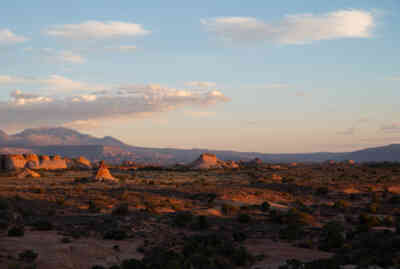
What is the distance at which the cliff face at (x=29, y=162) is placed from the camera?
310 ft

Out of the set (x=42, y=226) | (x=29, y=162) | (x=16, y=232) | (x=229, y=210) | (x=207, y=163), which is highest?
(x=16, y=232)

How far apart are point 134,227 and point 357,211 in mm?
17012

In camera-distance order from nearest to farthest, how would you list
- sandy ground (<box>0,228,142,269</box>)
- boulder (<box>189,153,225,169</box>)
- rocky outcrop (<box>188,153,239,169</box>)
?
sandy ground (<box>0,228,142,269</box>), rocky outcrop (<box>188,153,239,169</box>), boulder (<box>189,153,225,169</box>)

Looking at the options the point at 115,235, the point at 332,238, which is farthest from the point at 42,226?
the point at 332,238

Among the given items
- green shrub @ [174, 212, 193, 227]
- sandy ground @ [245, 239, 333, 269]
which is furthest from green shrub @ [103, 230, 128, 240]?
sandy ground @ [245, 239, 333, 269]

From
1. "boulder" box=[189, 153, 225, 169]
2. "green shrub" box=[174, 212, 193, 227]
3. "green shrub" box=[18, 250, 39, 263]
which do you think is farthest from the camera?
"boulder" box=[189, 153, 225, 169]

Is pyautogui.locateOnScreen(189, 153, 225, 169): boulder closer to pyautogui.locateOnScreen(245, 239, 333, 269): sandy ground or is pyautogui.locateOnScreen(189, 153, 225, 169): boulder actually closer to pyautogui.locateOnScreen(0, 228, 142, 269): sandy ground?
pyautogui.locateOnScreen(245, 239, 333, 269): sandy ground

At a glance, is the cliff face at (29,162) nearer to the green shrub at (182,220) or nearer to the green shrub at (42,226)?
the green shrub at (42,226)

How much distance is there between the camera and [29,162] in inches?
4067

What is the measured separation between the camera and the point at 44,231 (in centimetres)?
2028

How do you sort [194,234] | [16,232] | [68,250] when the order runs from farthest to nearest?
[194,234], [16,232], [68,250]

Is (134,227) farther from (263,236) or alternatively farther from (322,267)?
(322,267)

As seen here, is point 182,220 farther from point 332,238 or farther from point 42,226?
point 332,238

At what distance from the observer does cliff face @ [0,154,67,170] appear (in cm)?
9438
